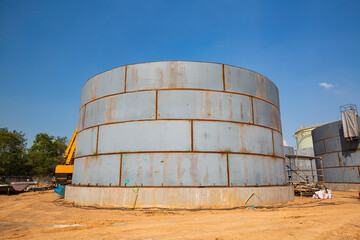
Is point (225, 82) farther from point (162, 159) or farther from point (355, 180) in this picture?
point (355, 180)

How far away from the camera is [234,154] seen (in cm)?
1228

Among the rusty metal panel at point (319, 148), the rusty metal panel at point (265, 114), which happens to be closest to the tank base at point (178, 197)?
the rusty metal panel at point (265, 114)

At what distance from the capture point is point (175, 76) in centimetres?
1288

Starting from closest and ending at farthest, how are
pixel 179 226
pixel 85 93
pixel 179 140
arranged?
pixel 179 226
pixel 179 140
pixel 85 93

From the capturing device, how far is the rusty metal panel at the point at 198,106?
40.4 feet

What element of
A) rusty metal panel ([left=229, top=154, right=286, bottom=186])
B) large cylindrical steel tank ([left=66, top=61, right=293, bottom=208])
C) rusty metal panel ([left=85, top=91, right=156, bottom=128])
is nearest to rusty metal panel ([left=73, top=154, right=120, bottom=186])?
large cylindrical steel tank ([left=66, top=61, right=293, bottom=208])

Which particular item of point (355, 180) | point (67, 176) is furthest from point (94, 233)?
point (355, 180)

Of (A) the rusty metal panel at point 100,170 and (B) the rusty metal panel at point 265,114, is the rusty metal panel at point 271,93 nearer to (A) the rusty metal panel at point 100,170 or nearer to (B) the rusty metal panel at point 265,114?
(B) the rusty metal panel at point 265,114

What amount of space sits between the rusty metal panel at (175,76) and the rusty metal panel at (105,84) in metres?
0.62

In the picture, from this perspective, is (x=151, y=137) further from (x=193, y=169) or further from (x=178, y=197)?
(x=178, y=197)

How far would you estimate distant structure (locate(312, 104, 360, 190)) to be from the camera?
22.6 meters

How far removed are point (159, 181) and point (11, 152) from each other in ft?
151

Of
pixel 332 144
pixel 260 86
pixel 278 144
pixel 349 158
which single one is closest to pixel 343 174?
pixel 349 158

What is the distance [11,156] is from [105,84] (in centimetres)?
3885
